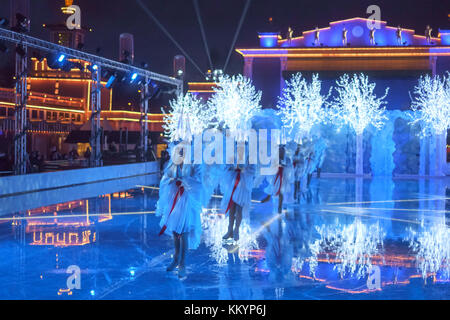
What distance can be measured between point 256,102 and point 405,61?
1234 centimetres

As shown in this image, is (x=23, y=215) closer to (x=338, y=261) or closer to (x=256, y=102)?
(x=338, y=261)

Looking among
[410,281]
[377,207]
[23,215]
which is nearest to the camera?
[410,281]

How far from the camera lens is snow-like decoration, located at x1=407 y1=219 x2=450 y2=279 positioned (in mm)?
8023

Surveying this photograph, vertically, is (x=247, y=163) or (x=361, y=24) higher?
(x=361, y=24)

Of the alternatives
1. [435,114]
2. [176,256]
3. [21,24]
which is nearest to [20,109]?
[21,24]

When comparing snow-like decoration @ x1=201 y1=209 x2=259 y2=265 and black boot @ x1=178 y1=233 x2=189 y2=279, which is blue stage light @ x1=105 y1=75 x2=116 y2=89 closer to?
snow-like decoration @ x1=201 y1=209 x2=259 y2=265

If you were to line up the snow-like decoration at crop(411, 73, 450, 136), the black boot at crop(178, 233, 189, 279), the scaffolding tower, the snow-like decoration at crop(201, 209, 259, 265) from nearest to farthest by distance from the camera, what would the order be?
the black boot at crop(178, 233, 189, 279) < the snow-like decoration at crop(201, 209, 259, 265) < the scaffolding tower < the snow-like decoration at crop(411, 73, 450, 136)

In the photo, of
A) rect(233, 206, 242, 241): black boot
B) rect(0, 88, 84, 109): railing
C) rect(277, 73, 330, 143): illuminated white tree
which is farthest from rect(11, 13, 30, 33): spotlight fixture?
rect(0, 88, 84, 109): railing

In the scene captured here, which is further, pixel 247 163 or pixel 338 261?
pixel 247 163

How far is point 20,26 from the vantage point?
1794 cm

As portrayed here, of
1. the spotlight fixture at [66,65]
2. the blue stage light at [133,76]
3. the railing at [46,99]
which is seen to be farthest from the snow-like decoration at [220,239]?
the railing at [46,99]

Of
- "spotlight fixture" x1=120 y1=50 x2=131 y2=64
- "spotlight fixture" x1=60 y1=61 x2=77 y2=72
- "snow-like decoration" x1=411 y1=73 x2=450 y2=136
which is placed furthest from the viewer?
"snow-like decoration" x1=411 y1=73 x2=450 y2=136

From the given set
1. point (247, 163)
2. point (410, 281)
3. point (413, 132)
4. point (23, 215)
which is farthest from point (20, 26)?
point (413, 132)

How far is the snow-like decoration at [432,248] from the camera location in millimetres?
8023
